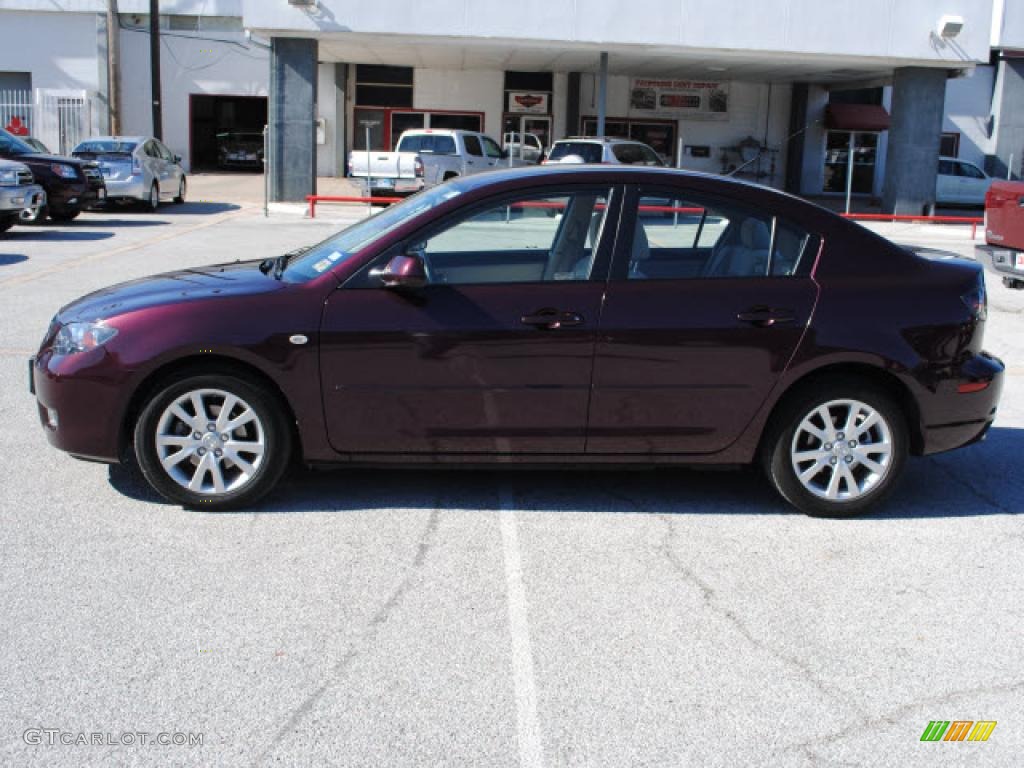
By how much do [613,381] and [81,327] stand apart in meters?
2.55

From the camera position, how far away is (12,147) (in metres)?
20.4

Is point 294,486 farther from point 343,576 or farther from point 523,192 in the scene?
point 523,192

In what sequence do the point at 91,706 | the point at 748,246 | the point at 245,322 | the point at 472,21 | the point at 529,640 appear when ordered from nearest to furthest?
the point at 91,706
the point at 529,640
the point at 245,322
the point at 748,246
the point at 472,21

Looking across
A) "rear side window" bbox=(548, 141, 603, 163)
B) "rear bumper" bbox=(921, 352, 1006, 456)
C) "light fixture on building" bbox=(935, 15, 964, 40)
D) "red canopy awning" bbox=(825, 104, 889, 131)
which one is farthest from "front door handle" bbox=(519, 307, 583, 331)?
"red canopy awning" bbox=(825, 104, 889, 131)

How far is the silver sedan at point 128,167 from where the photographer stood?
76.5 ft

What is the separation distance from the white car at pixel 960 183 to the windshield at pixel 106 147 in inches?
938

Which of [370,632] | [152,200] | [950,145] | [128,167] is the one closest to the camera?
[370,632]

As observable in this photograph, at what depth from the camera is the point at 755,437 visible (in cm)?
555

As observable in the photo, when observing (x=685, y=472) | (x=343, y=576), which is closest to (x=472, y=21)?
(x=685, y=472)

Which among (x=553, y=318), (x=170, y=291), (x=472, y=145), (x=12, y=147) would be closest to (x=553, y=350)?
(x=553, y=318)

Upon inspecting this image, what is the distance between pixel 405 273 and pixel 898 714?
280 centimetres

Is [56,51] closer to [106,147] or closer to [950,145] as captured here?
[106,147]

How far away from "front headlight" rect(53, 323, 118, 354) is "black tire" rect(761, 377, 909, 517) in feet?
10.5

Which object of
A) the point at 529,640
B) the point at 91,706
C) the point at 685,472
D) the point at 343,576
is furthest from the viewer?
the point at 685,472
